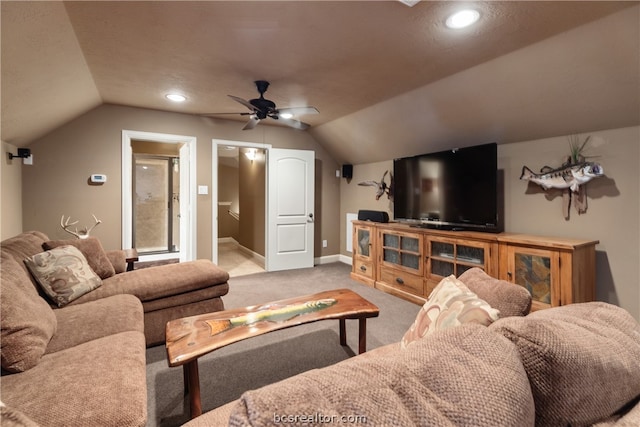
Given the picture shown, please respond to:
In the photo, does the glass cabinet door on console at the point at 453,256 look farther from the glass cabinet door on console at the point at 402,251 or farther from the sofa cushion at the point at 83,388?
the sofa cushion at the point at 83,388

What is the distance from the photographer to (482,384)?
519 mm

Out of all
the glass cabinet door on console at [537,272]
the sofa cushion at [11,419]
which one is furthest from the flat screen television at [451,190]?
the sofa cushion at [11,419]

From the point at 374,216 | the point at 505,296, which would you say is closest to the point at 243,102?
the point at 374,216

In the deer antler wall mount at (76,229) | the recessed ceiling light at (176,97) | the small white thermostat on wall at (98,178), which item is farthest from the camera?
the small white thermostat on wall at (98,178)

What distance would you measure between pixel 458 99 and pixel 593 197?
4.84 feet

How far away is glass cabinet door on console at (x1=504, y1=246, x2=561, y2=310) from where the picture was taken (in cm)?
235

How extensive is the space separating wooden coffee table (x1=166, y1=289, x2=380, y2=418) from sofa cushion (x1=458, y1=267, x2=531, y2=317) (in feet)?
2.86

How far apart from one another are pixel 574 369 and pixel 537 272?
92.4 inches

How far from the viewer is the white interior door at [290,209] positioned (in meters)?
4.73

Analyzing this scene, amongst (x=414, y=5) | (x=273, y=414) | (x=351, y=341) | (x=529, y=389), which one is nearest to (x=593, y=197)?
(x=414, y=5)

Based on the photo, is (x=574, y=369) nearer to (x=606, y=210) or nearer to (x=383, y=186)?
(x=606, y=210)

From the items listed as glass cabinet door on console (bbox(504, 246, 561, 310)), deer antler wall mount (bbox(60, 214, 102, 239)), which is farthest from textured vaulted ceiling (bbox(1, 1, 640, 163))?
glass cabinet door on console (bbox(504, 246, 561, 310))

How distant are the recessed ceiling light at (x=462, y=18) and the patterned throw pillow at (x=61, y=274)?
3.18 metres

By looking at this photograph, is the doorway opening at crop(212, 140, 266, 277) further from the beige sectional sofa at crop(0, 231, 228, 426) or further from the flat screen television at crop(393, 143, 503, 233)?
the flat screen television at crop(393, 143, 503, 233)
